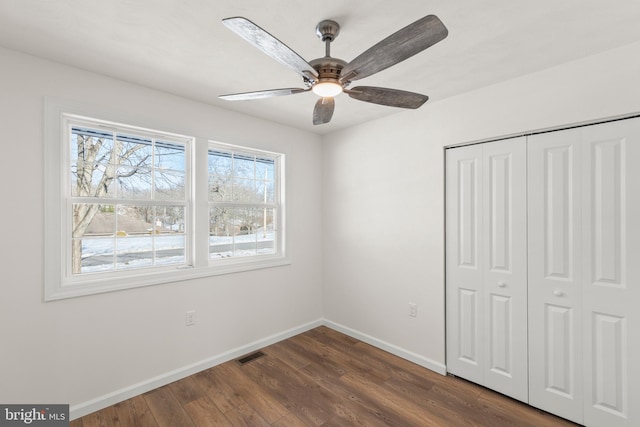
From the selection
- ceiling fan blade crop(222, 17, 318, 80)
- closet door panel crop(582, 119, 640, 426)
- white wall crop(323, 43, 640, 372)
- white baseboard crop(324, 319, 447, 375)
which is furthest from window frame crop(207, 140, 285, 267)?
closet door panel crop(582, 119, 640, 426)

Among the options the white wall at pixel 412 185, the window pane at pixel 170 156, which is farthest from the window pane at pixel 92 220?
the white wall at pixel 412 185

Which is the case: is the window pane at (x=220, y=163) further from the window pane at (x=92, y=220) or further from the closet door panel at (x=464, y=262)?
the closet door panel at (x=464, y=262)

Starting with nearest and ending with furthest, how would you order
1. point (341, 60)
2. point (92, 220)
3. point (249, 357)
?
point (341, 60)
point (92, 220)
point (249, 357)

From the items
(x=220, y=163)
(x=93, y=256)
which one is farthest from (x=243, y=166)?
(x=93, y=256)

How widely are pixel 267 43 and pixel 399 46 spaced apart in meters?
0.56

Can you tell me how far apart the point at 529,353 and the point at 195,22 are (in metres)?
3.20

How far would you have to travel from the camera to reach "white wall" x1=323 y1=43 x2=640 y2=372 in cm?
197

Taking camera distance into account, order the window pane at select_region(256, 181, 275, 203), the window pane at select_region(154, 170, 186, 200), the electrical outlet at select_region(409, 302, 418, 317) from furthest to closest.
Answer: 1. the window pane at select_region(256, 181, 275, 203)
2. the electrical outlet at select_region(409, 302, 418, 317)
3. the window pane at select_region(154, 170, 186, 200)

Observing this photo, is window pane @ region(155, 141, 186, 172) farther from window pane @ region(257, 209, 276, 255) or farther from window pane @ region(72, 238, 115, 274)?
window pane @ region(257, 209, 276, 255)

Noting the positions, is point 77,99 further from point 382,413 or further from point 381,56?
point 382,413

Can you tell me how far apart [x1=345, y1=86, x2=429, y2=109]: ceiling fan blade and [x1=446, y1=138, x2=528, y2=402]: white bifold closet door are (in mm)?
1093

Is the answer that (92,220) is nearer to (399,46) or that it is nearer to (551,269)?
(399,46)

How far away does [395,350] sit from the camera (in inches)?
119

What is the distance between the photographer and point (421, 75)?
7.27 ft
